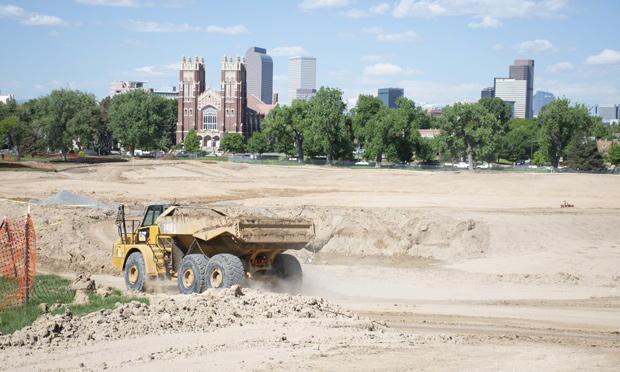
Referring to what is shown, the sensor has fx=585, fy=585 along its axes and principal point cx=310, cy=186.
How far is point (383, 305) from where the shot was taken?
569 inches

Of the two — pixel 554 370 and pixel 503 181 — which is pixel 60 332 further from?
pixel 503 181

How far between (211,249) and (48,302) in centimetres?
375

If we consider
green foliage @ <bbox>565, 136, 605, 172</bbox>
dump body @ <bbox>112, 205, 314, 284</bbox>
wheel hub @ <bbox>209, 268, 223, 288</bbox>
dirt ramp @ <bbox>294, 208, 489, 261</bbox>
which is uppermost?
green foliage @ <bbox>565, 136, 605, 172</bbox>

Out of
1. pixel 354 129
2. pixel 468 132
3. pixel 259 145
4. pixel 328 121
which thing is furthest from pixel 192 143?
pixel 468 132

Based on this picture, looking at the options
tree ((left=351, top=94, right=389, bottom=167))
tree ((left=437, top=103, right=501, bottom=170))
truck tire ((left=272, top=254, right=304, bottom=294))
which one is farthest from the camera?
tree ((left=351, top=94, right=389, bottom=167))

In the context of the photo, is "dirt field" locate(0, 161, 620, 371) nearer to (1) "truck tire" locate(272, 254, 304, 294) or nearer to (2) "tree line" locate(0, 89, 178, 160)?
(1) "truck tire" locate(272, 254, 304, 294)

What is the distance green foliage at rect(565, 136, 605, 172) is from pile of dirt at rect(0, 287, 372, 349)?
74281 mm

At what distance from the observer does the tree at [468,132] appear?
81938mm

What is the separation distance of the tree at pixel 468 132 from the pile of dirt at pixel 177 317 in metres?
73.9

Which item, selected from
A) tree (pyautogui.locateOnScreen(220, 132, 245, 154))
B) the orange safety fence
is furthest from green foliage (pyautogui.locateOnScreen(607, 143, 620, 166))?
the orange safety fence

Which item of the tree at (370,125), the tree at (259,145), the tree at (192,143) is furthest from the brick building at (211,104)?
the tree at (370,125)

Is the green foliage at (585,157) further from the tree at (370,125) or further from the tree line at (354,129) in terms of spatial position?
the tree at (370,125)

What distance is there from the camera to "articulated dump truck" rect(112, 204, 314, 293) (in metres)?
12.9

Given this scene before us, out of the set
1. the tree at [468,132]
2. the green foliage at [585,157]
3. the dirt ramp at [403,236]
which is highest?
the tree at [468,132]
